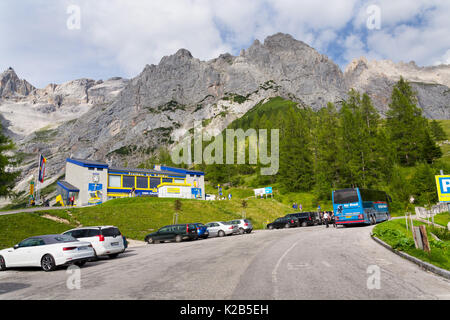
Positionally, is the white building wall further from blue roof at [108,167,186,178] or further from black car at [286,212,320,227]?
black car at [286,212,320,227]

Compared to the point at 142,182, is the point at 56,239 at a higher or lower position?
lower

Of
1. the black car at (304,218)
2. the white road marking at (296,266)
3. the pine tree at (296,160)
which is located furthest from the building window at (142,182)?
the white road marking at (296,266)

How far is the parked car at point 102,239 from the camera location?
1587 cm

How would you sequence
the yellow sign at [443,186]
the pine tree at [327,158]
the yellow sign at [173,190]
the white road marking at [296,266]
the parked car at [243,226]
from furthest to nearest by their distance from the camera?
the pine tree at [327,158] < the yellow sign at [173,190] < the parked car at [243,226] < the yellow sign at [443,186] < the white road marking at [296,266]

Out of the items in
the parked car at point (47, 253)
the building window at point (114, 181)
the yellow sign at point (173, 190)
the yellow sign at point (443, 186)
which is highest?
the building window at point (114, 181)

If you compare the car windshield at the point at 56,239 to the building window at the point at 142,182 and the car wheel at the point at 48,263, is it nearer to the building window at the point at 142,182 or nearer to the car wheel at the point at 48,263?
the car wheel at the point at 48,263

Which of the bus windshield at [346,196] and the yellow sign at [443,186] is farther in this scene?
the bus windshield at [346,196]

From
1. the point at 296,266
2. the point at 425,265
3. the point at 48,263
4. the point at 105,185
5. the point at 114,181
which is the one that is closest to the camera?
the point at 425,265

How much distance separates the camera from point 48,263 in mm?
12641

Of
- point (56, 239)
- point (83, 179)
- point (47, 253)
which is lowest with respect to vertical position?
point (47, 253)

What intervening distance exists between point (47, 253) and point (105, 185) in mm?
46534

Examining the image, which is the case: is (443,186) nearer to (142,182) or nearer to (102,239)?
→ (102,239)

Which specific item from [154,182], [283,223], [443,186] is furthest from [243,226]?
[154,182]
